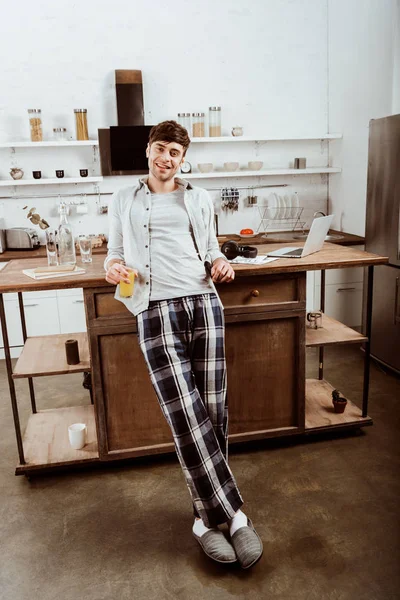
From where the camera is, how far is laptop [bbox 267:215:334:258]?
2.79 meters

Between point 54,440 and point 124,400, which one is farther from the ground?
point 124,400

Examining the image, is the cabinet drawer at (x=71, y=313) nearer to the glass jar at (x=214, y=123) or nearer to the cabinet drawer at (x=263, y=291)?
the glass jar at (x=214, y=123)

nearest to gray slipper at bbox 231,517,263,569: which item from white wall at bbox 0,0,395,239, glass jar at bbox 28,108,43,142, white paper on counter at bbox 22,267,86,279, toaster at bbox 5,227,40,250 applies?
white paper on counter at bbox 22,267,86,279

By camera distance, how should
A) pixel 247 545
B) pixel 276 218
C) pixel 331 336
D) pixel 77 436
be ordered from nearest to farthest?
pixel 247 545 → pixel 77 436 → pixel 331 336 → pixel 276 218

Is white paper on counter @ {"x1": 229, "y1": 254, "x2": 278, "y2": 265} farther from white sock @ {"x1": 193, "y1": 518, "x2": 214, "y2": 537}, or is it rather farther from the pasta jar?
the pasta jar

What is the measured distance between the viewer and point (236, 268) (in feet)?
8.68

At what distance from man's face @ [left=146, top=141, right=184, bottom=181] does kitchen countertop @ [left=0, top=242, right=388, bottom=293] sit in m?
0.59

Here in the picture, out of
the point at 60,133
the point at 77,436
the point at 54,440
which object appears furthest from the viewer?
the point at 60,133

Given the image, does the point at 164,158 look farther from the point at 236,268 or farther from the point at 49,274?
the point at 49,274

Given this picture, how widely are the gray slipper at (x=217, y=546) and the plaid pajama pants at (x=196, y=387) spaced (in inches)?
1.6

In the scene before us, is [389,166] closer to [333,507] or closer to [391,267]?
[391,267]

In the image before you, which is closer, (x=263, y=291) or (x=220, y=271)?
(x=220, y=271)

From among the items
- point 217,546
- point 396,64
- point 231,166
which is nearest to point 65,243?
point 217,546

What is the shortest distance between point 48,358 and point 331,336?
1.57 meters
